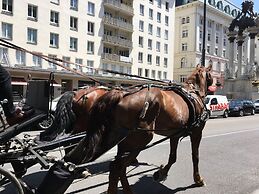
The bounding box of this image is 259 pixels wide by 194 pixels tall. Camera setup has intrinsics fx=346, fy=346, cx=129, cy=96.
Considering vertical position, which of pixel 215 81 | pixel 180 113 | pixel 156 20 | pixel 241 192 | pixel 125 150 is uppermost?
pixel 156 20

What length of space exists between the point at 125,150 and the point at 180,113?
4.06ft

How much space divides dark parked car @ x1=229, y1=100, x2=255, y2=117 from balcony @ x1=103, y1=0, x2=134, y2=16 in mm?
28442

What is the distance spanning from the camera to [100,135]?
488 cm

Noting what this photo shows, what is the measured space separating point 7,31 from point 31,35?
319 cm

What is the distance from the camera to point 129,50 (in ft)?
187

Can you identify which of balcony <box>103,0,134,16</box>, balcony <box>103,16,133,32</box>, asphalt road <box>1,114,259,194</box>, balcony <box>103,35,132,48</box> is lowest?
asphalt road <box>1,114,259,194</box>

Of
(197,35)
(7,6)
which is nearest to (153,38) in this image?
(197,35)

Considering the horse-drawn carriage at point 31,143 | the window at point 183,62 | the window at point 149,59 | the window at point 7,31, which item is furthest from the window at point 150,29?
the horse-drawn carriage at point 31,143

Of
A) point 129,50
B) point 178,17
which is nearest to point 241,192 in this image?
point 129,50

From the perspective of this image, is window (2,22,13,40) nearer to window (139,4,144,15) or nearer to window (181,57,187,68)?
window (139,4,144,15)

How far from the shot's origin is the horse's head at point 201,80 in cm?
713

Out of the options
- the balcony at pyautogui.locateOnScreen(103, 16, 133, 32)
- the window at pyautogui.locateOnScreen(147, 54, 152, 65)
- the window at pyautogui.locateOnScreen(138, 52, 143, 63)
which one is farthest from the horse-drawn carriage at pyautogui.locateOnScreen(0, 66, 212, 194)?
the window at pyautogui.locateOnScreen(147, 54, 152, 65)

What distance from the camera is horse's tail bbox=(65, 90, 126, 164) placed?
465 centimetres

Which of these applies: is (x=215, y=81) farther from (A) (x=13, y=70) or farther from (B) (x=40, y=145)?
(A) (x=13, y=70)
